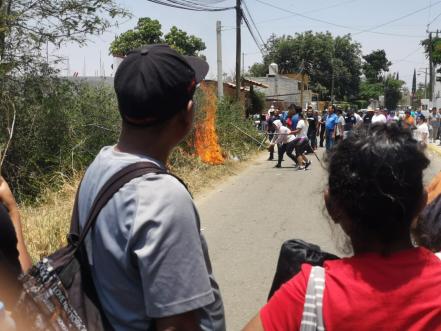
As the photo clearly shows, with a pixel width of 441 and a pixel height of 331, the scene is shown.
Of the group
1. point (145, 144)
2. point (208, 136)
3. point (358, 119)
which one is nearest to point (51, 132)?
point (208, 136)

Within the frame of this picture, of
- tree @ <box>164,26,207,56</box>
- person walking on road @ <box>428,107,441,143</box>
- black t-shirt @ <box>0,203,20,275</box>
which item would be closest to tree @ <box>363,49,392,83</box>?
tree @ <box>164,26,207,56</box>

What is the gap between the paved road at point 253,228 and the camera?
16.1 feet

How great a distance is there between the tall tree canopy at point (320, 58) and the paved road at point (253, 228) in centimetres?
5099

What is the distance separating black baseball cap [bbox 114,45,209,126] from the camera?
58.2 inches

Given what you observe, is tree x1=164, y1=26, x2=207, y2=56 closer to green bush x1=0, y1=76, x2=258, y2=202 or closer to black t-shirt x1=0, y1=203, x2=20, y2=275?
green bush x1=0, y1=76, x2=258, y2=202

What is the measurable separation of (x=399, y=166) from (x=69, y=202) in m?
7.03

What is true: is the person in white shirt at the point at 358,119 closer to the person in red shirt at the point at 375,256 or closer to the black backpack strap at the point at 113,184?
the person in red shirt at the point at 375,256

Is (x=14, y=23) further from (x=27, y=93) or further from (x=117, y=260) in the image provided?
(x=117, y=260)

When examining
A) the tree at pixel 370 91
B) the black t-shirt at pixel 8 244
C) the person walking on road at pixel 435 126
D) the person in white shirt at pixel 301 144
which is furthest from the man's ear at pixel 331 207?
the tree at pixel 370 91

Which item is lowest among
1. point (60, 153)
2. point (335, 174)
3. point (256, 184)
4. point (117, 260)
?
point (256, 184)

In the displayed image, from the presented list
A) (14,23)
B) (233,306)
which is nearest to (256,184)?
(14,23)

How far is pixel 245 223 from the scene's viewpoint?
7.89 meters

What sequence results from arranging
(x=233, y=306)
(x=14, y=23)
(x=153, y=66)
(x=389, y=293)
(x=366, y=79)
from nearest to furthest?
(x=389, y=293), (x=153, y=66), (x=233, y=306), (x=14, y=23), (x=366, y=79)

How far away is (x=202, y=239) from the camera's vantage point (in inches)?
58.1
